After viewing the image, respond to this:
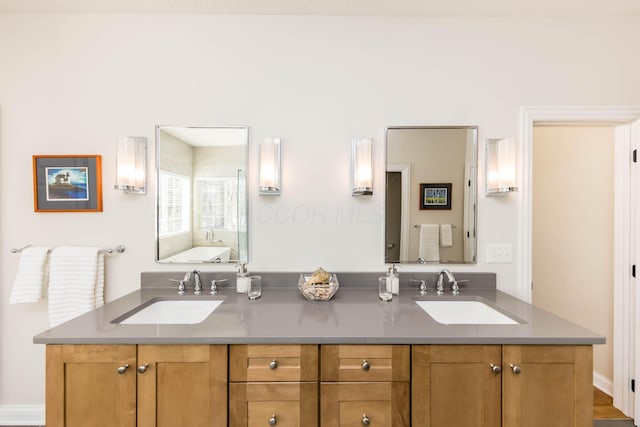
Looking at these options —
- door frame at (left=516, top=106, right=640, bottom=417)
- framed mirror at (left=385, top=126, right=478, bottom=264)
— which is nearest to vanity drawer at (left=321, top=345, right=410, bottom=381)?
framed mirror at (left=385, top=126, right=478, bottom=264)

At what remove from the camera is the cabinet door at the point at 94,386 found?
128 cm

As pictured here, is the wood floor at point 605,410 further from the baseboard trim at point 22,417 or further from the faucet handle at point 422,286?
the baseboard trim at point 22,417

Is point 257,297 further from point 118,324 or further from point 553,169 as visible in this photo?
point 553,169

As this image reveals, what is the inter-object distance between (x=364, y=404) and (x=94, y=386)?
1.10 metres

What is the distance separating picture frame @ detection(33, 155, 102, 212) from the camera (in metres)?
2.01

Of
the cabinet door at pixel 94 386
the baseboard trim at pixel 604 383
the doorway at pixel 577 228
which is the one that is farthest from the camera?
the doorway at pixel 577 228

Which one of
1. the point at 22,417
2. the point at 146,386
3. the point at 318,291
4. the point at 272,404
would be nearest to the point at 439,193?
the point at 318,291

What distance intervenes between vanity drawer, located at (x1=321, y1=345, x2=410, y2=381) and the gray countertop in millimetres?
40

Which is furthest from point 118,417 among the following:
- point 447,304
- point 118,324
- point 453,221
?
point 453,221

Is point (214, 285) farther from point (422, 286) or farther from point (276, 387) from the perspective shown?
point (422, 286)

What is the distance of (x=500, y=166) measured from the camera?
194cm

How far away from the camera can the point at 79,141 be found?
2.03 metres

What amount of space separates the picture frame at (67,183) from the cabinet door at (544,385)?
240cm

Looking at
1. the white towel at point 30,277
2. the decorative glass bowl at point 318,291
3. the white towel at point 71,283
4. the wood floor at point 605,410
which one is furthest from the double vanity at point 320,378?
the wood floor at point 605,410
